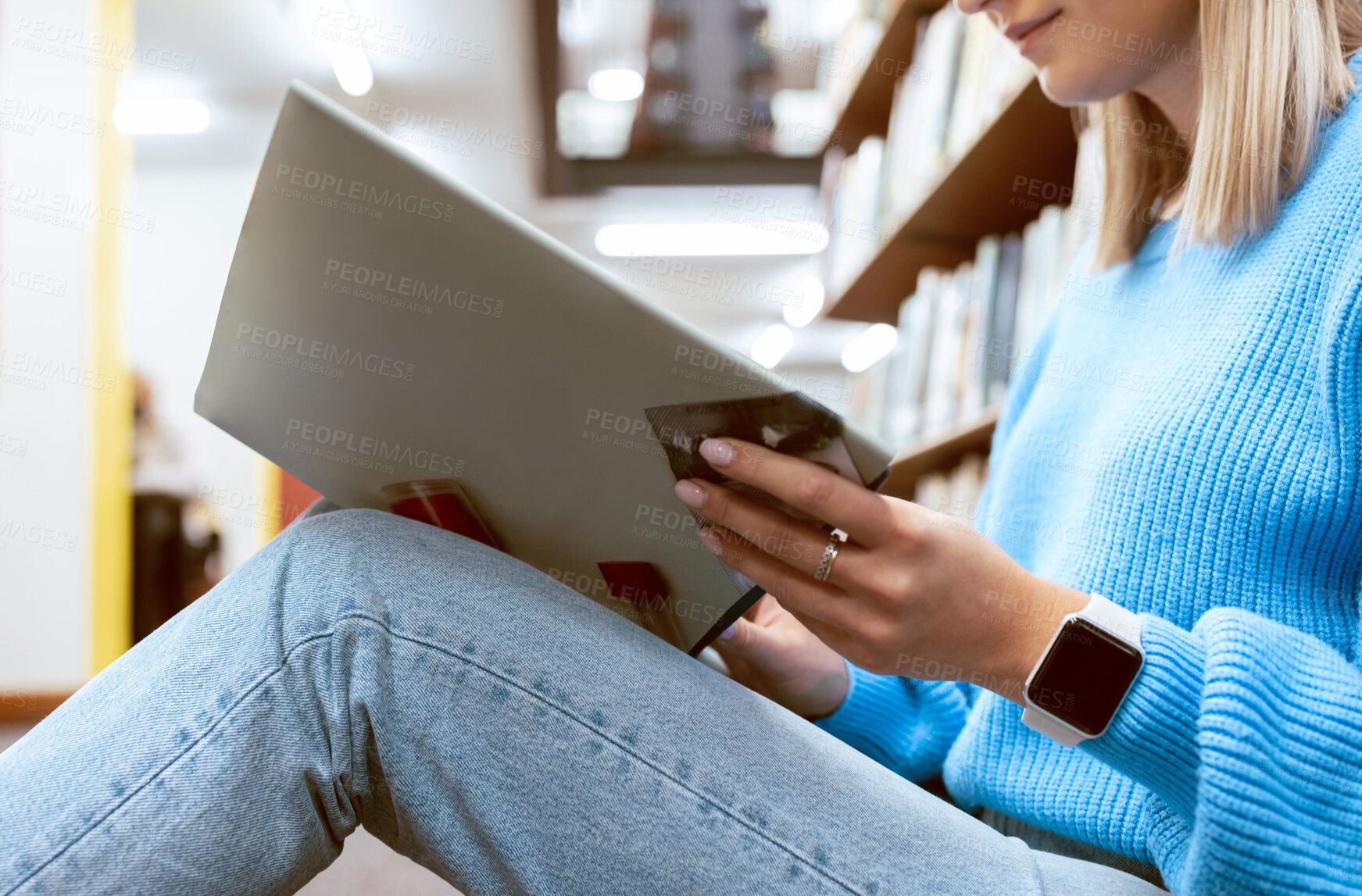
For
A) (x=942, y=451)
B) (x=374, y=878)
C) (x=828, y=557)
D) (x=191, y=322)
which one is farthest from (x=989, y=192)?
(x=191, y=322)

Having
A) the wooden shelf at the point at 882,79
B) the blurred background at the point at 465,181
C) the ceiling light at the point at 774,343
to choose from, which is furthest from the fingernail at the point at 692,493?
the ceiling light at the point at 774,343

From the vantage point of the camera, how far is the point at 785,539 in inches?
19.0

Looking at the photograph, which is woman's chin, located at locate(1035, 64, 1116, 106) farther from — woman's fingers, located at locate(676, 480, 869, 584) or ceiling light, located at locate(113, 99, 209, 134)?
ceiling light, located at locate(113, 99, 209, 134)

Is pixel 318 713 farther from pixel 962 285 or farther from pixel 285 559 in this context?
pixel 962 285

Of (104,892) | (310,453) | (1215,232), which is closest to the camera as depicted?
(104,892)

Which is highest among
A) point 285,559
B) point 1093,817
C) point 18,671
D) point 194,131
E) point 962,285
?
point 194,131

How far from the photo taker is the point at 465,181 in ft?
11.3

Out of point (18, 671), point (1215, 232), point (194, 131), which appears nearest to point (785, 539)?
point (1215, 232)

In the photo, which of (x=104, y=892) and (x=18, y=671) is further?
(x=18, y=671)

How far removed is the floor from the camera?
4.64ft

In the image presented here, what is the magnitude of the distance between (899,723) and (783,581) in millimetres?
Result: 363

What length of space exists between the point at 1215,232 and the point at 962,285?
2.85 ft

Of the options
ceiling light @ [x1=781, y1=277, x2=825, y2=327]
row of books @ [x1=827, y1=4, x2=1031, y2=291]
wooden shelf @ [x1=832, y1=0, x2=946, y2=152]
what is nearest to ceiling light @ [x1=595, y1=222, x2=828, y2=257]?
ceiling light @ [x1=781, y1=277, x2=825, y2=327]

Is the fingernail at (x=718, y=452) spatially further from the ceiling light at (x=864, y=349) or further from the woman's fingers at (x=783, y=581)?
the ceiling light at (x=864, y=349)
